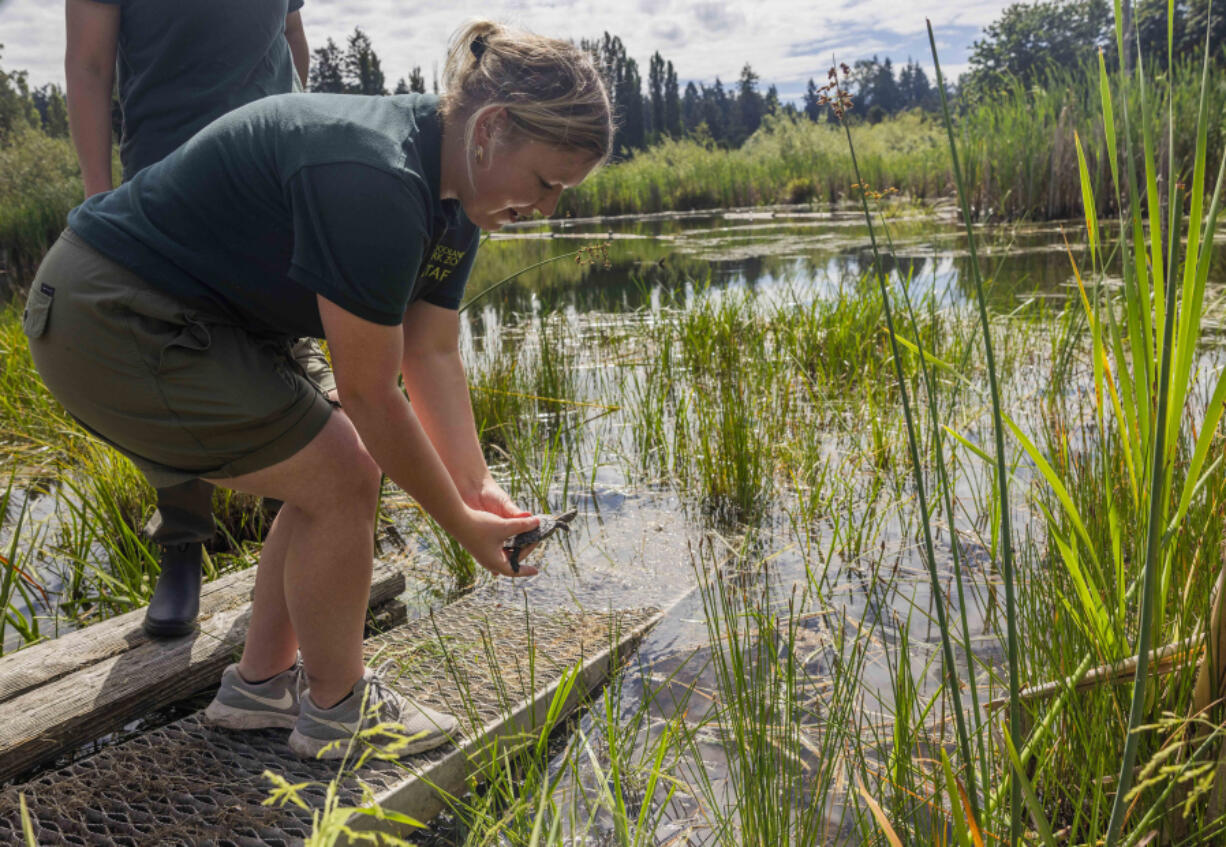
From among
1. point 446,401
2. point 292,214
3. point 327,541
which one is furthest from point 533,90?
point 327,541

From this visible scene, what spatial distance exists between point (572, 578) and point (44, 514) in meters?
2.24

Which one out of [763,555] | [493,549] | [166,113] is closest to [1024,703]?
[493,549]

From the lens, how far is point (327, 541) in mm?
1530

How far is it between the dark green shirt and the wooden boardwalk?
1.33m

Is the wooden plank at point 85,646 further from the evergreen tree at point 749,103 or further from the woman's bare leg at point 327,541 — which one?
the evergreen tree at point 749,103

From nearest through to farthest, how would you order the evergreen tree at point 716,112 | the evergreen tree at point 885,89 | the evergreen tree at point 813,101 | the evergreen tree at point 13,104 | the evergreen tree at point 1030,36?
1. the evergreen tree at point 813,101
2. the evergreen tree at point 13,104
3. the evergreen tree at point 1030,36
4. the evergreen tree at point 716,112
5. the evergreen tree at point 885,89

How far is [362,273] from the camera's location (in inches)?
49.7

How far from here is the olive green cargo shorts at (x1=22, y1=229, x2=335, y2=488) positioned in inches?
55.8

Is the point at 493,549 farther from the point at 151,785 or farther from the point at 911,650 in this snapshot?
the point at 911,650

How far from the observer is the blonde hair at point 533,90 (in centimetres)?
133

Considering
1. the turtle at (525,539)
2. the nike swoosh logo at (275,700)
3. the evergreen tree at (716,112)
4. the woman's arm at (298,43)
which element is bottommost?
the nike swoosh logo at (275,700)

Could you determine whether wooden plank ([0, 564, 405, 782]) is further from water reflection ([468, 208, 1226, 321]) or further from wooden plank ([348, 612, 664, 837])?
water reflection ([468, 208, 1226, 321])

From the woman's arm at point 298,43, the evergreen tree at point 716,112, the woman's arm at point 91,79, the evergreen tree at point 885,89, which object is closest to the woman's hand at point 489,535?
the woman's arm at point 91,79

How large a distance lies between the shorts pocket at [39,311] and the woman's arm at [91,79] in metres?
0.55
